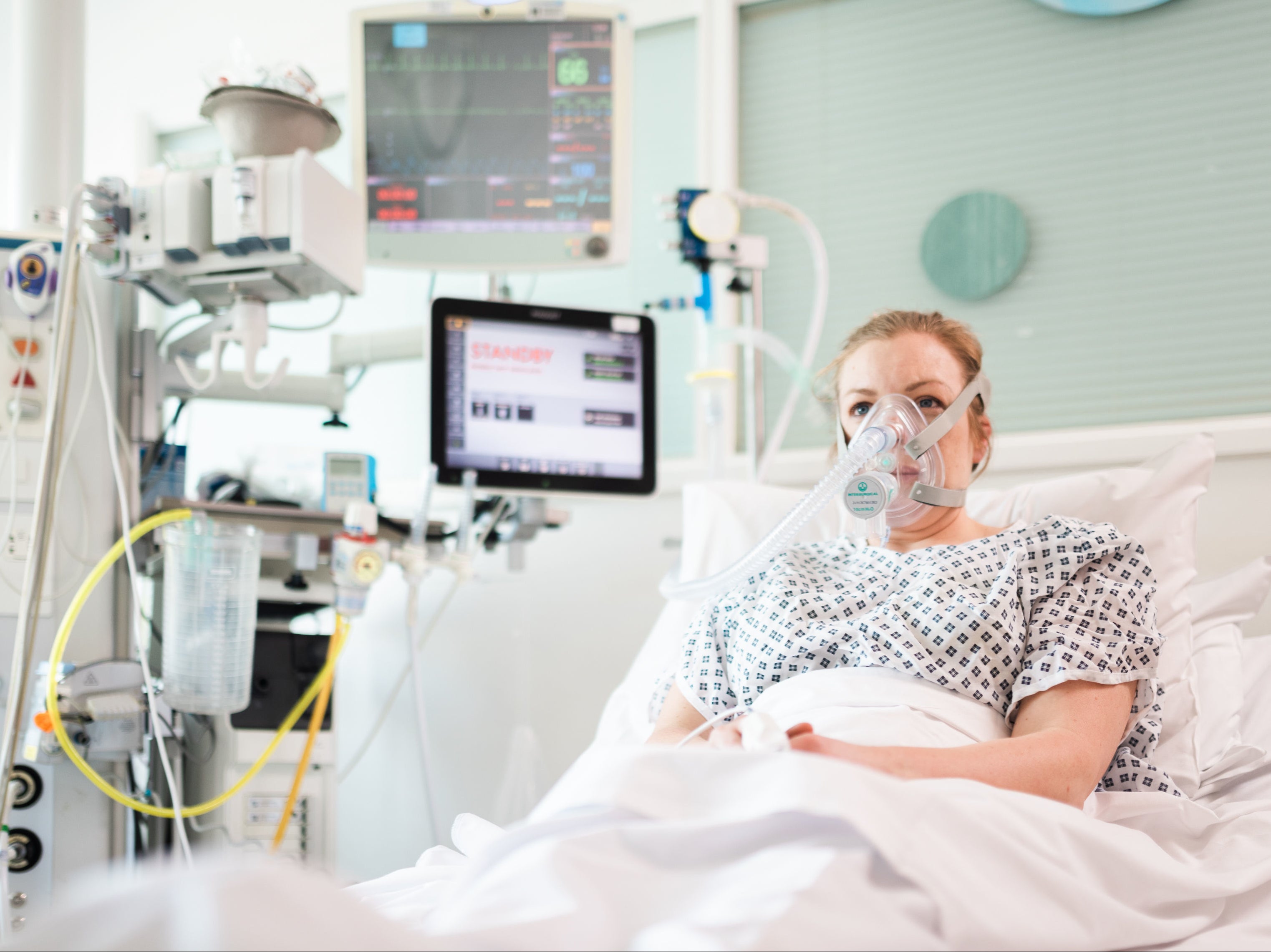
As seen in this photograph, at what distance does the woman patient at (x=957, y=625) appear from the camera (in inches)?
44.7

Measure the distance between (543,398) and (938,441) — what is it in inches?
37.1

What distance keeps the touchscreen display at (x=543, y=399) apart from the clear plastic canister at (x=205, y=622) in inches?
17.9

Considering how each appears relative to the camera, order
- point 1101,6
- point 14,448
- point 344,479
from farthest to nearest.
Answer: point 1101,6 → point 344,479 → point 14,448

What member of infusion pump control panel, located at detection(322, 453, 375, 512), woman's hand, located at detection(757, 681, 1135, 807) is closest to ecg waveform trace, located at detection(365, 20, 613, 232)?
infusion pump control panel, located at detection(322, 453, 375, 512)

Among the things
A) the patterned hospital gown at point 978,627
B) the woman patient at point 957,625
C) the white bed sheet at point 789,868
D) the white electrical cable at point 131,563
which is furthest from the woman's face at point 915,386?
the white electrical cable at point 131,563

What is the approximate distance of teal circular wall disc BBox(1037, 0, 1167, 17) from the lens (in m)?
2.33

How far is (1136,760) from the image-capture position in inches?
50.3

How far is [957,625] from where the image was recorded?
1.29 m

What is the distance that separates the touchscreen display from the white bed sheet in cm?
141

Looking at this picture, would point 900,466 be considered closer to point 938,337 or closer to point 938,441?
point 938,441

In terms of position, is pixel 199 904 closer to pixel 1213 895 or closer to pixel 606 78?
pixel 1213 895

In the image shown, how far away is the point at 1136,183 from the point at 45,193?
2134 mm

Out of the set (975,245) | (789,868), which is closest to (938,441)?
(789,868)

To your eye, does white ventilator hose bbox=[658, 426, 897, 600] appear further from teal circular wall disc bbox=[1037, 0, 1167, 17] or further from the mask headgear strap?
teal circular wall disc bbox=[1037, 0, 1167, 17]
